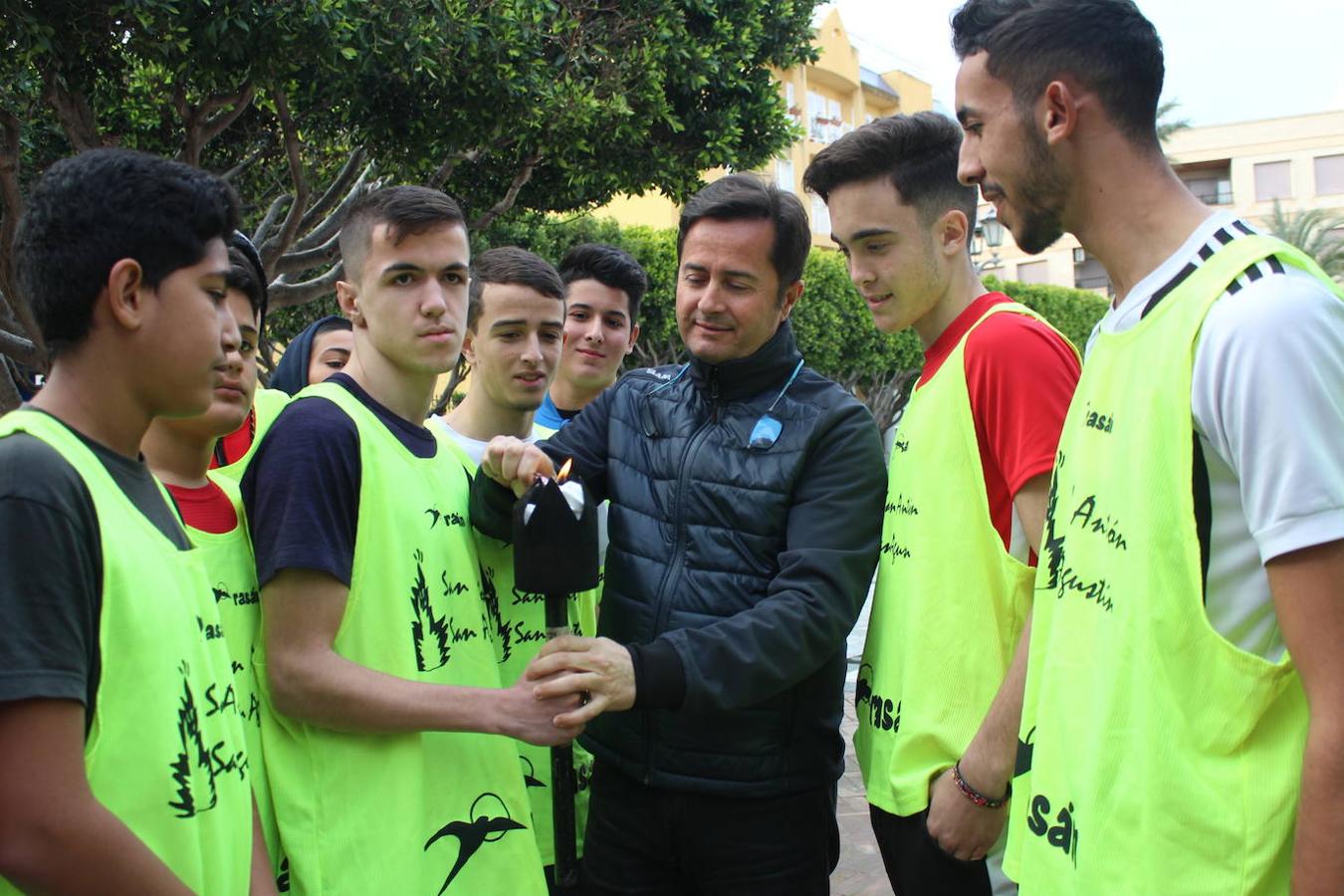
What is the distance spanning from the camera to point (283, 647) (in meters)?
2.26

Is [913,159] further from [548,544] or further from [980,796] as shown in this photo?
[980,796]

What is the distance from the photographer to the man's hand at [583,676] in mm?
2330

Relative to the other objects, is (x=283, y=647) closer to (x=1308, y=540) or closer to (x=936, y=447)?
(x=936, y=447)

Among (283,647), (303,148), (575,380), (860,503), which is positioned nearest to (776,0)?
(303,148)

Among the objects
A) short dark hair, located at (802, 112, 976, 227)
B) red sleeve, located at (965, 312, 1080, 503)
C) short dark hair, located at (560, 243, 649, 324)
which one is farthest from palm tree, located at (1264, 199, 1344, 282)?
red sleeve, located at (965, 312, 1080, 503)

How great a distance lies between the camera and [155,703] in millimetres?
1630

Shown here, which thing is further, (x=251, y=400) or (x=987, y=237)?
(x=987, y=237)

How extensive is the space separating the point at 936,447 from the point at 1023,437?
0.22 meters

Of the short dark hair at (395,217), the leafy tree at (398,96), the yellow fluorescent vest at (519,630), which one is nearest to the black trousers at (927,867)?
the yellow fluorescent vest at (519,630)

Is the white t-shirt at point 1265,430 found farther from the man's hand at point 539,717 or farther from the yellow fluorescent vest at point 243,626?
the yellow fluorescent vest at point 243,626

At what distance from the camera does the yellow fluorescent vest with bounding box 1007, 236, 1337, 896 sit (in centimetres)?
156

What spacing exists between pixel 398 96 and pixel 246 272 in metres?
5.63

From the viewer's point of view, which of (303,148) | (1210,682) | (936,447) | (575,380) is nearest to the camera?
(1210,682)

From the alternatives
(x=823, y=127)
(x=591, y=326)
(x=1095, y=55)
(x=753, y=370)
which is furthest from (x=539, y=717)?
(x=823, y=127)
